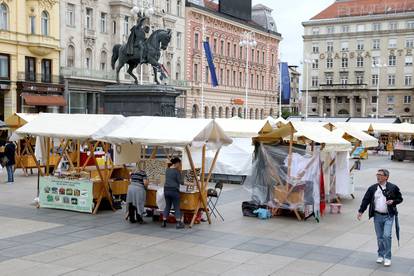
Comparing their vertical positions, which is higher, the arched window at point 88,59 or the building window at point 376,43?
the building window at point 376,43

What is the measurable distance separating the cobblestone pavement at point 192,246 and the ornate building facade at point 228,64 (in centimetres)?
4770

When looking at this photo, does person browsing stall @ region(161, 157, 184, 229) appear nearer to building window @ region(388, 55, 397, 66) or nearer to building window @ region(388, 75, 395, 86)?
building window @ region(388, 55, 397, 66)

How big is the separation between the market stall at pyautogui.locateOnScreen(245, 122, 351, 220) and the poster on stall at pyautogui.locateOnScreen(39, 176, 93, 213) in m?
4.08

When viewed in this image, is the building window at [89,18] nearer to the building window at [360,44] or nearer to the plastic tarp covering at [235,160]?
the plastic tarp covering at [235,160]

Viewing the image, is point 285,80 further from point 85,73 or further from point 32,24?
point 32,24

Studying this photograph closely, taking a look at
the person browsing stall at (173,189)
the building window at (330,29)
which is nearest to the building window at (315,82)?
the building window at (330,29)

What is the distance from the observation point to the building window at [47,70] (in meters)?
47.1

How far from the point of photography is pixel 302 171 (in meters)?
14.3

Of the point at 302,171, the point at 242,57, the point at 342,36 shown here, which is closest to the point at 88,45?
the point at 242,57

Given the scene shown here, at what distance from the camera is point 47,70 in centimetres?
4762

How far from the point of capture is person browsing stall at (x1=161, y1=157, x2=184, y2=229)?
12469mm

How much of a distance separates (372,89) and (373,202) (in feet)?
308

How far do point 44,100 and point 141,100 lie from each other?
21.2 m

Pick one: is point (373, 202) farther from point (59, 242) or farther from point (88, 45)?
point (88, 45)
